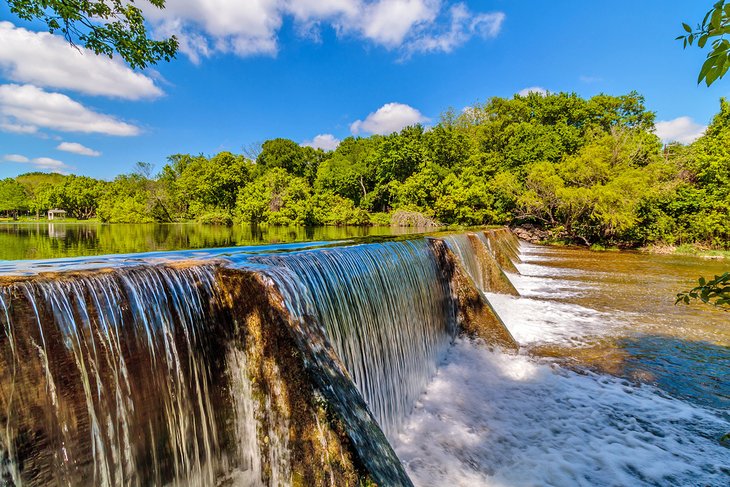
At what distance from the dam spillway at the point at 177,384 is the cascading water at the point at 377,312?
344 mm

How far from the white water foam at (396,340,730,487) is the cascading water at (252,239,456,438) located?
464 millimetres

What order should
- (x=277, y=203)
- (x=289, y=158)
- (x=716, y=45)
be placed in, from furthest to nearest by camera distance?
1. (x=289, y=158)
2. (x=277, y=203)
3. (x=716, y=45)

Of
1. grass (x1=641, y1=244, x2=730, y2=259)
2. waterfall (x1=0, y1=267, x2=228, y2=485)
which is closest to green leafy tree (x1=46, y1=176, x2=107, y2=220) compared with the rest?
waterfall (x1=0, y1=267, x2=228, y2=485)

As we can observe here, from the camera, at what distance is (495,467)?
11.2 ft

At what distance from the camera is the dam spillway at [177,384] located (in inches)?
82.2

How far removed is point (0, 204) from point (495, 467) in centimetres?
5118

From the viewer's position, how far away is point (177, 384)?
106 inches

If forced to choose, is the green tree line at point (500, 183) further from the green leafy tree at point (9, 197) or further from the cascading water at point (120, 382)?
the cascading water at point (120, 382)

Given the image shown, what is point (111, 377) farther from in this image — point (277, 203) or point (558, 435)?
point (277, 203)

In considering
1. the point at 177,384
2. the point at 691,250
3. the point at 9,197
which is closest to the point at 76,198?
the point at 9,197

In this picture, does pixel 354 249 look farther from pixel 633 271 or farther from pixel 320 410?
pixel 633 271

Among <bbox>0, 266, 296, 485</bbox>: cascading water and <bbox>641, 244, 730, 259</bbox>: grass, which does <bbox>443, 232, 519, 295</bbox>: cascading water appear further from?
<bbox>641, 244, 730, 259</bbox>: grass

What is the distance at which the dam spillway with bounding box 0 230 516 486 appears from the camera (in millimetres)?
2088

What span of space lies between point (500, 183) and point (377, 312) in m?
28.1
